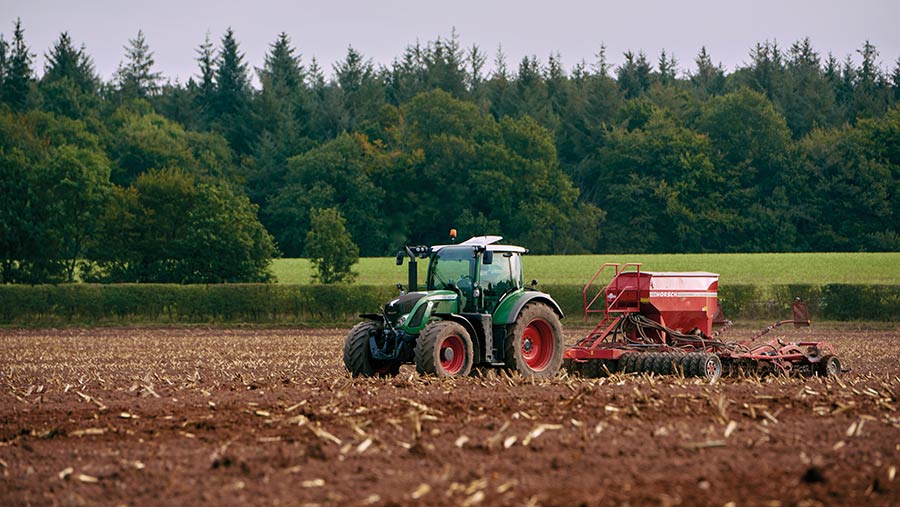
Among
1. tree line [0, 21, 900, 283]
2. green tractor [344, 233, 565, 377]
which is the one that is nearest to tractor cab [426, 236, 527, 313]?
green tractor [344, 233, 565, 377]

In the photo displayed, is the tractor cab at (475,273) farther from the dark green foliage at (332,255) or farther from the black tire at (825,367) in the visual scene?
the dark green foliage at (332,255)

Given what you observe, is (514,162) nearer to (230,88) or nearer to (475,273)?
(230,88)

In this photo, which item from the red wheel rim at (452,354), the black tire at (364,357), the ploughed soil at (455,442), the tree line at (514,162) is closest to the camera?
the ploughed soil at (455,442)

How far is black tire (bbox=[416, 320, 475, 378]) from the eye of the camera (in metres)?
16.1

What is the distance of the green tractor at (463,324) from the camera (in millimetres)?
16766

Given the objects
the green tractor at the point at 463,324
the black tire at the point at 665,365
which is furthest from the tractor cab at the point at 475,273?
the black tire at the point at 665,365

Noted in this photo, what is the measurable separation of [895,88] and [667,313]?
7979 centimetres

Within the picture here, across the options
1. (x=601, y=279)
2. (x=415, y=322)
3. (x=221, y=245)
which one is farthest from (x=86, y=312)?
(x=415, y=322)

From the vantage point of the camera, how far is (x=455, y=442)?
1049 centimetres

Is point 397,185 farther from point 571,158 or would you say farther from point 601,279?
point 601,279

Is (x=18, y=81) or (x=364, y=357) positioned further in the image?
(x=18, y=81)

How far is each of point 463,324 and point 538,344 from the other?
5.68 ft

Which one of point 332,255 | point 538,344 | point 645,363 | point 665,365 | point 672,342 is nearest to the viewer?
point 665,365

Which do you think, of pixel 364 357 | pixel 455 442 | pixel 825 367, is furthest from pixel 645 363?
pixel 455 442
